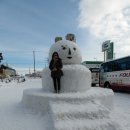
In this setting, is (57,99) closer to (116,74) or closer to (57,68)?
(57,68)

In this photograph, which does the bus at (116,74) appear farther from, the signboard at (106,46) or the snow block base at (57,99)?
the signboard at (106,46)

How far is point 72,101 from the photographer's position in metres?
6.53

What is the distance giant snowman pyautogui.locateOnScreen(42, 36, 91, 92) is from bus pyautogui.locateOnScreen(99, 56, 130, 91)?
24.8ft

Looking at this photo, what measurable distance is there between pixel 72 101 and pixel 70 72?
1386 millimetres

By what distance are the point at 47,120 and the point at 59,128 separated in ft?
3.63

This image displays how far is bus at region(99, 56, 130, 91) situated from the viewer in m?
15.2

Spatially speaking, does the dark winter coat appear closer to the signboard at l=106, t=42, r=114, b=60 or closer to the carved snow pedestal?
the carved snow pedestal

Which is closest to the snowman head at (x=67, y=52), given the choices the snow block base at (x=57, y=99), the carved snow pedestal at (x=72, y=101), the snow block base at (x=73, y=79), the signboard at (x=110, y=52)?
the carved snow pedestal at (x=72, y=101)

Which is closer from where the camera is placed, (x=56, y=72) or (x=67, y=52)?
(x=56, y=72)

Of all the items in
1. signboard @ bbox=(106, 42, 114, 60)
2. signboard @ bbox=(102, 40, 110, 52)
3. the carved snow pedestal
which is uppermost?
signboard @ bbox=(102, 40, 110, 52)

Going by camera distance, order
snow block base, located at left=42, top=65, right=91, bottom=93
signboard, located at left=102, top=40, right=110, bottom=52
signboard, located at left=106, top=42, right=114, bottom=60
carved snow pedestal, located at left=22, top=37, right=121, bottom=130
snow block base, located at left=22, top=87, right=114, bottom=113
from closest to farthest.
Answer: carved snow pedestal, located at left=22, top=37, right=121, bottom=130
snow block base, located at left=22, top=87, right=114, bottom=113
snow block base, located at left=42, top=65, right=91, bottom=93
signboard, located at left=106, top=42, right=114, bottom=60
signboard, located at left=102, top=40, right=110, bottom=52

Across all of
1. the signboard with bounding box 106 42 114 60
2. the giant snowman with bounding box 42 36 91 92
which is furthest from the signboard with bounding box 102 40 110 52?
the giant snowman with bounding box 42 36 91 92

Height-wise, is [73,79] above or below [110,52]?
below

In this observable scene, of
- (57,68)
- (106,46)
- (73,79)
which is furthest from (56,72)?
(106,46)
